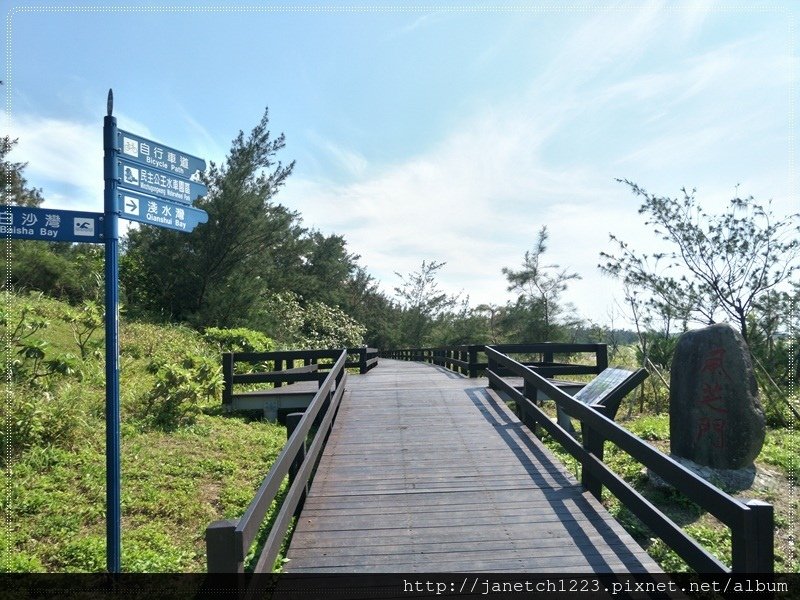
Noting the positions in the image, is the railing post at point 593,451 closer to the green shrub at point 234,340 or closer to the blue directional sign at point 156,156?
the blue directional sign at point 156,156

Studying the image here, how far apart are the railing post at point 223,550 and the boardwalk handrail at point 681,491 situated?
2.47 meters

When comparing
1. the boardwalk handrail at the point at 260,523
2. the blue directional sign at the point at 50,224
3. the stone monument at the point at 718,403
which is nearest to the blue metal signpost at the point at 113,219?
the blue directional sign at the point at 50,224

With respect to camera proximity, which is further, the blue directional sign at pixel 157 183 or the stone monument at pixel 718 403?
the stone monument at pixel 718 403

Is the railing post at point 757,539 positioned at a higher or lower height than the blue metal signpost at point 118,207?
lower

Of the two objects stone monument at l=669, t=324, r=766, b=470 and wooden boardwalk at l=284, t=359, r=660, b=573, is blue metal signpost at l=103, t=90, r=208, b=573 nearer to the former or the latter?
wooden boardwalk at l=284, t=359, r=660, b=573

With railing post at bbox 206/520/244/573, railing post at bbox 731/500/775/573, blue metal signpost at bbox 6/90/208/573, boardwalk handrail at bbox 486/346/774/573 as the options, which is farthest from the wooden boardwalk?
blue metal signpost at bbox 6/90/208/573

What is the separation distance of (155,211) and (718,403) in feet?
24.1

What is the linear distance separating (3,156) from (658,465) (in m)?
18.5

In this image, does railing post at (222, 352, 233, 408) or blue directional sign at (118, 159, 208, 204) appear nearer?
blue directional sign at (118, 159, 208, 204)

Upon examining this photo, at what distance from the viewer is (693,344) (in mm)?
7883

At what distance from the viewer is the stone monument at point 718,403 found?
7.43 m

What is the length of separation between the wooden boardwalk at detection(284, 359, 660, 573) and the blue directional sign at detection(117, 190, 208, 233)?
8.94 ft

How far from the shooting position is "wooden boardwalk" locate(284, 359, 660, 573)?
3.99 metres

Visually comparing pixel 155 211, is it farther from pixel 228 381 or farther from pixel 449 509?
pixel 228 381
